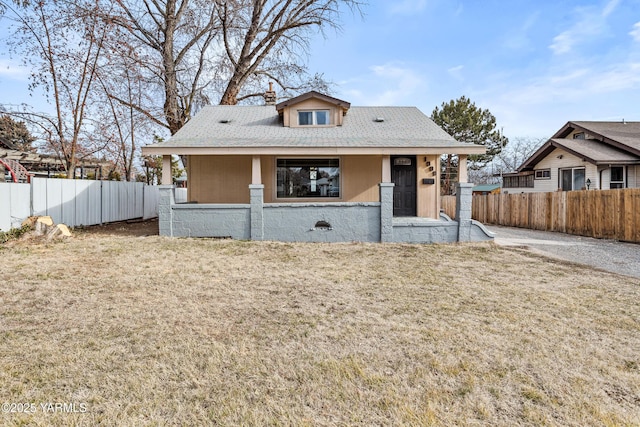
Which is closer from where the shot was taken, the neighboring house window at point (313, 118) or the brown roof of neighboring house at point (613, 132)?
A: the neighboring house window at point (313, 118)

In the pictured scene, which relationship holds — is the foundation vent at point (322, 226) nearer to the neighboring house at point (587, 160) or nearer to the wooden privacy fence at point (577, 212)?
the wooden privacy fence at point (577, 212)

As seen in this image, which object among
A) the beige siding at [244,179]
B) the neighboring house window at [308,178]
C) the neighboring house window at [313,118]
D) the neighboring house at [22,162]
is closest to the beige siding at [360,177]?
the beige siding at [244,179]

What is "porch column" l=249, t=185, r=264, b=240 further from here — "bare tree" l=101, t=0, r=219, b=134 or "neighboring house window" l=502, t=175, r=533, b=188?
"neighboring house window" l=502, t=175, r=533, b=188

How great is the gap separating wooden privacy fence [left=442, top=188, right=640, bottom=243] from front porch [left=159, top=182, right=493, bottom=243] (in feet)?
14.7

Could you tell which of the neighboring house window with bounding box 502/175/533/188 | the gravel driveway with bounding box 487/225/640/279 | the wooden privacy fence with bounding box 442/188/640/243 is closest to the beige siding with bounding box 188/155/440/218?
the gravel driveway with bounding box 487/225/640/279

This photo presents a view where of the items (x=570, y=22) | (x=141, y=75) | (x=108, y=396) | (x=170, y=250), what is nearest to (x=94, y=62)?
(x=141, y=75)

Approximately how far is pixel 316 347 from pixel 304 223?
598 cm

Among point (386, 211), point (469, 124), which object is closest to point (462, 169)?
point (386, 211)

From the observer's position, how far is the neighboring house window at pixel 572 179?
1568 centimetres

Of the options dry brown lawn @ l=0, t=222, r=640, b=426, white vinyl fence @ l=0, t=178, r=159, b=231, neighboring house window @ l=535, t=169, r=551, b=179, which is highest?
neighboring house window @ l=535, t=169, r=551, b=179

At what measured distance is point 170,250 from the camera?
736 cm

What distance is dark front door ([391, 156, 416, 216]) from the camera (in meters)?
11.0

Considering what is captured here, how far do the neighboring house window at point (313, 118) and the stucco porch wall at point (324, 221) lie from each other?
12.6ft

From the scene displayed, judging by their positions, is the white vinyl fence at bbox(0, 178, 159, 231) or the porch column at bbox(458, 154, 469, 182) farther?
the porch column at bbox(458, 154, 469, 182)
